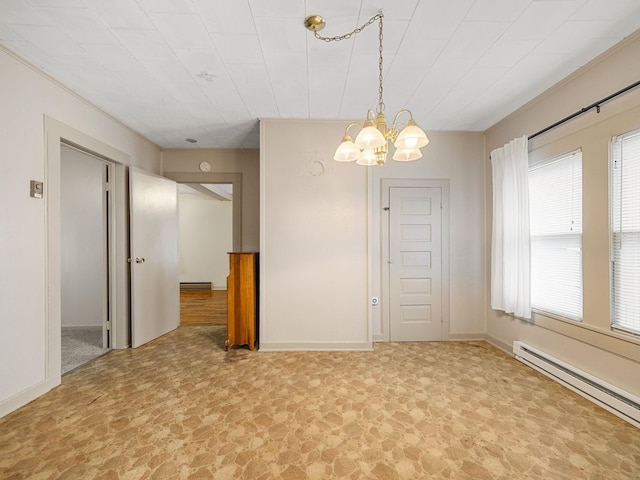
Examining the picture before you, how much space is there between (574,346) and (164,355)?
415cm

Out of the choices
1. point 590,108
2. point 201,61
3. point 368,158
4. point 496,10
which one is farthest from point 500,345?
point 201,61

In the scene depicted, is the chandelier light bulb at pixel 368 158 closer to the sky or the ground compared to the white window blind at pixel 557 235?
closer to the sky

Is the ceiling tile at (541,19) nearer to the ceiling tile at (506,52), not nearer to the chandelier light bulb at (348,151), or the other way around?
the ceiling tile at (506,52)

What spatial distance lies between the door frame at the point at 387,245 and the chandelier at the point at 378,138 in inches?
75.6

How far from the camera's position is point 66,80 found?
2479mm

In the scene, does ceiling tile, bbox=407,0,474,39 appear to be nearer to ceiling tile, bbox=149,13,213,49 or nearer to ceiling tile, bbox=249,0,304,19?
ceiling tile, bbox=249,0,304,19

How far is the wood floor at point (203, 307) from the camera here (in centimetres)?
467

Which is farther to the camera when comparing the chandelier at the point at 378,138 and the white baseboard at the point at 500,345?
the white baseboard at the point at 500,345

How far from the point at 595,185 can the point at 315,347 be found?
121 inches

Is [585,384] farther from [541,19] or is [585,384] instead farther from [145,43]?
[145,43]

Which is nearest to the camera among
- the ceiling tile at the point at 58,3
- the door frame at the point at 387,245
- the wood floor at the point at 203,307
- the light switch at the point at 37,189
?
the ceiling tile at the point at 58,3

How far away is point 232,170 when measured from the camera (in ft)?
14.5

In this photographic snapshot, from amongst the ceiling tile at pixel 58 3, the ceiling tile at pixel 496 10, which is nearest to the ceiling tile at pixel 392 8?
the ceiling tile at pixel 496 10

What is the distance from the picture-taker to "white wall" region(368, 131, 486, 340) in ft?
12.1
